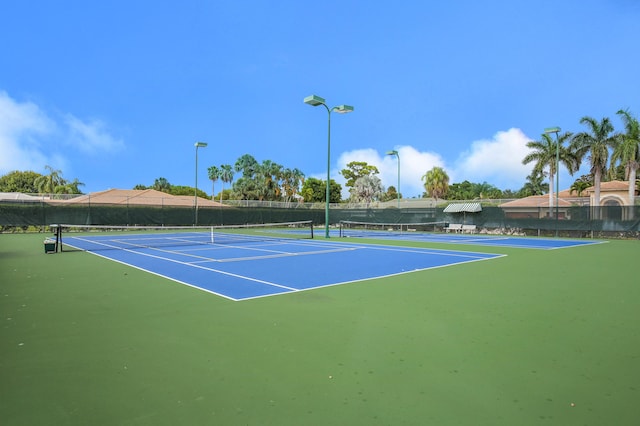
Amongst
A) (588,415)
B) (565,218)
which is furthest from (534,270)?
(565,218)

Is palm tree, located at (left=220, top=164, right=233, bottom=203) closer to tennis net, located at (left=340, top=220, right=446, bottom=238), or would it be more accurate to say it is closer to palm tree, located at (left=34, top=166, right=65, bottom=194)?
palm tree, located at (left=34, top=166, right=65, bottom=194)

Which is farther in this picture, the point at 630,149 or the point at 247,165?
the point at 247,165

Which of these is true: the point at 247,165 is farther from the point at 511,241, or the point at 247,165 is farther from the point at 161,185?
the point at 511,241

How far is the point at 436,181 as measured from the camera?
5581 cm

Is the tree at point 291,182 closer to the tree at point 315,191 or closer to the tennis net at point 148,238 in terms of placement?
the tree at point 315,191

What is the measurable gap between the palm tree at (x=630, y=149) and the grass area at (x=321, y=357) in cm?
2613

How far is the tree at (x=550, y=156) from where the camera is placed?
3128 centimetres

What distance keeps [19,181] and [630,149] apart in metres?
82.4

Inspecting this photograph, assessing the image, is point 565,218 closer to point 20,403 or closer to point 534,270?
point 534,270

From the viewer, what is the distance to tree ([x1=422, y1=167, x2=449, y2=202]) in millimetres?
55781

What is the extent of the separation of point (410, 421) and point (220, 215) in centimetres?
3132

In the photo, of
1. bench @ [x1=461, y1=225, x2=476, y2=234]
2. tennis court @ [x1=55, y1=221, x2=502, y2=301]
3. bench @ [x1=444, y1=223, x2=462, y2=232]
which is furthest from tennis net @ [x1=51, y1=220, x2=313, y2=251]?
bench @ [x1=461, y1=225, x2=476, y2=234]

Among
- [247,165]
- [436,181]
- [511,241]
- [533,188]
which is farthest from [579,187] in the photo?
[247,165]

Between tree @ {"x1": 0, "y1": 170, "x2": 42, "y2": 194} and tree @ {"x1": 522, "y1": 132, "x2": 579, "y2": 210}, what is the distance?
72.5 m
